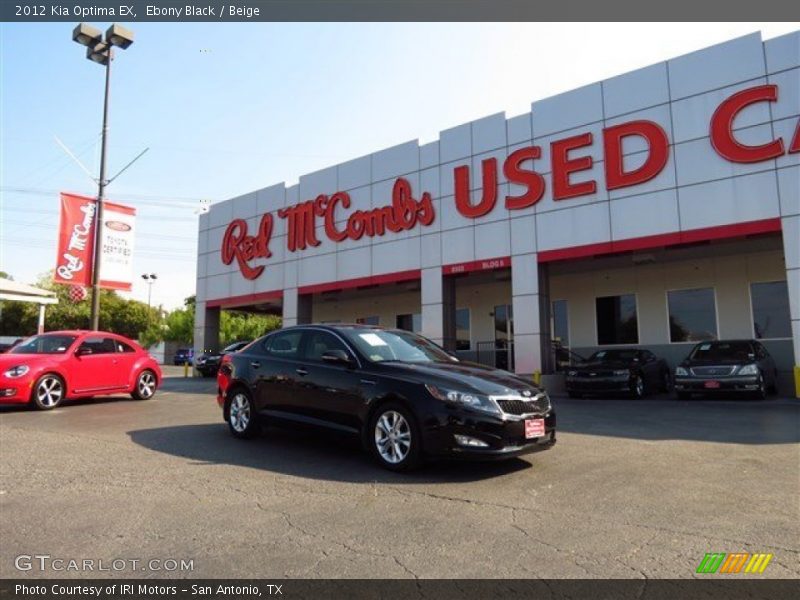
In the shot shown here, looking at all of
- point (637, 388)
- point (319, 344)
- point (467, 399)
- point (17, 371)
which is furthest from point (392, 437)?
point (637, 388)

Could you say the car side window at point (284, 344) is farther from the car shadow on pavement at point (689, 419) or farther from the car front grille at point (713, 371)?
the car front grille at point (713, 371)

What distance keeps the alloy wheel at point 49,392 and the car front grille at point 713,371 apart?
45.3ft

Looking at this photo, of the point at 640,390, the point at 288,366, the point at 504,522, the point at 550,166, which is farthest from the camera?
the point at 550,166

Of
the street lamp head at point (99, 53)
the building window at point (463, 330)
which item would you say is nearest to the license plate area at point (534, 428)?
A: the building window at point (463, 330)

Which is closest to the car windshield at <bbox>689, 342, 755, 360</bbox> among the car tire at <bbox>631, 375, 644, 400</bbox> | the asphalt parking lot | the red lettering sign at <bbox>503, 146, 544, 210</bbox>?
the car tire at <bbox>631, 375, 644, 400</bbox>

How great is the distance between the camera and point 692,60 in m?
15.7

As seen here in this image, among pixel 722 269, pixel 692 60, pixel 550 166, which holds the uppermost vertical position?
pixel 692 60

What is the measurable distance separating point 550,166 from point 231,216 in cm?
1643

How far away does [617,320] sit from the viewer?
20266mm

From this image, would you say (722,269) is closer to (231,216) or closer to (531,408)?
(531,408)

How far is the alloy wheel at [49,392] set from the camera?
11227 millimetres

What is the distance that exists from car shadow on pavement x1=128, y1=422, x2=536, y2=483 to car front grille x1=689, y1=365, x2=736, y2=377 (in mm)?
8848

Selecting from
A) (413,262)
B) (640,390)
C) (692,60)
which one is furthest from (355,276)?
(692,60)
